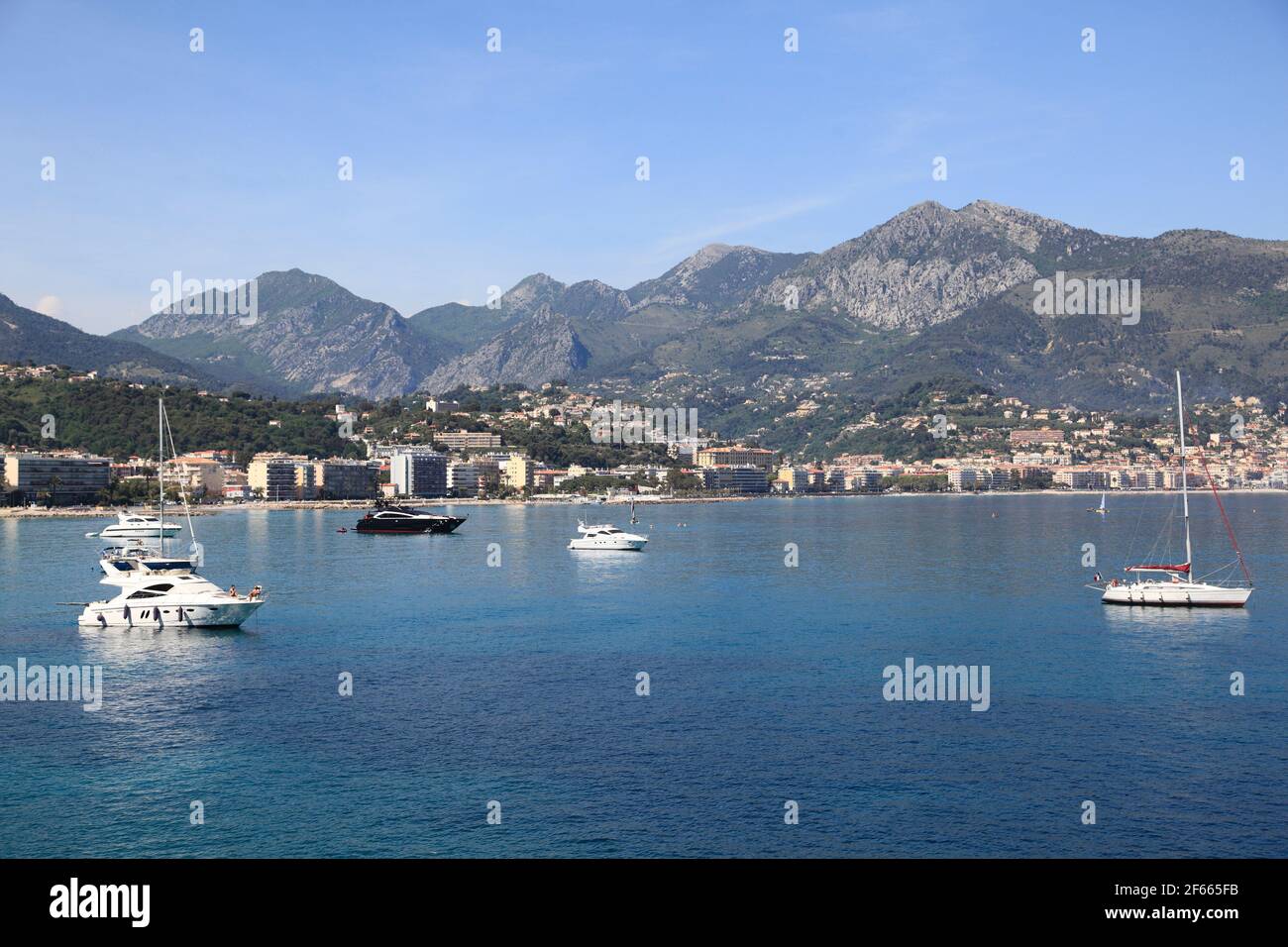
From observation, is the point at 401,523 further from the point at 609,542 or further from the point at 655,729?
the point at 655,729

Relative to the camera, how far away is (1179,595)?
146 feet

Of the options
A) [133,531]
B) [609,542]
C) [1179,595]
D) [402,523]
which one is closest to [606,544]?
[609,542]

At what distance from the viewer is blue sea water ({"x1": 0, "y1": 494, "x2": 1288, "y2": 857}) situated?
61.7ft

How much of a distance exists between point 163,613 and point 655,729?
925 inches

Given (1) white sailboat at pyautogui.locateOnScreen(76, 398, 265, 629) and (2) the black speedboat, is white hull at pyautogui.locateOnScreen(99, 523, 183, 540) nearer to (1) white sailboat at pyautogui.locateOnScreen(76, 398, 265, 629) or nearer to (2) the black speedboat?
(2) the black speedboat

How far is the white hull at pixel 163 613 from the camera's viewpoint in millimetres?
40156

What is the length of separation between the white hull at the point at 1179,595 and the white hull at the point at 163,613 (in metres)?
35.5

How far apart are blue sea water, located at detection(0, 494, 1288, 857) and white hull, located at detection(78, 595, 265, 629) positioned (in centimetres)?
68

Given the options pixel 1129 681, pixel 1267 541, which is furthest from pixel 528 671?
pixel 1267 541
